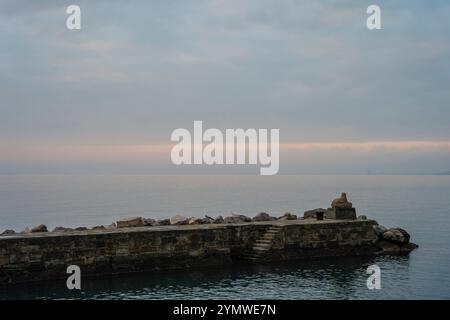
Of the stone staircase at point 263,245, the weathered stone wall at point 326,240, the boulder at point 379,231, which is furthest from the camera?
the boulder at point 379,231

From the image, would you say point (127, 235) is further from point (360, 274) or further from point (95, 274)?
point (360, 274)

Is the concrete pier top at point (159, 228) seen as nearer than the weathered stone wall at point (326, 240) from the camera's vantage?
Yes

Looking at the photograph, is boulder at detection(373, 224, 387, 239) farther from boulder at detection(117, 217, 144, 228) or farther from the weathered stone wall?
boulder at detection(117, 217, 144, 228)

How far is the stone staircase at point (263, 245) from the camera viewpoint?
2592cm

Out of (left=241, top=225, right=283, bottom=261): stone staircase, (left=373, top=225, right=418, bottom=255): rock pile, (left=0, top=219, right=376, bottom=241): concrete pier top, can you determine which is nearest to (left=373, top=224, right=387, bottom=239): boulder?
(left=373, top=225, right=418, bottom=255): rock pile

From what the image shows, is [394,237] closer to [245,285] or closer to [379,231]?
[379,231]

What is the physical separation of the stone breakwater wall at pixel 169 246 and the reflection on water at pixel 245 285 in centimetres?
65

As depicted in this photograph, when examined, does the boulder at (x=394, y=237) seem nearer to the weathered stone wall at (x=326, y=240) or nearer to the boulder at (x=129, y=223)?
the weathered stone wall at (x=326, y=240)

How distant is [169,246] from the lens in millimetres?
24047

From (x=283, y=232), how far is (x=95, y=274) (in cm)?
845

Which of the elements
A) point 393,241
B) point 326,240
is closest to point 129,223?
point 326,240

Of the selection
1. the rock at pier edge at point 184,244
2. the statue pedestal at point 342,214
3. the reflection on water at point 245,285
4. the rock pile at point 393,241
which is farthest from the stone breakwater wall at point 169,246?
the rock pile at point 393,241
